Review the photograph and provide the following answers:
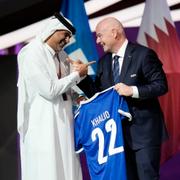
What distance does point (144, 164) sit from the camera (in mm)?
2691

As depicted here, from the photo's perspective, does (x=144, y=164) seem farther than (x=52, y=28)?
No

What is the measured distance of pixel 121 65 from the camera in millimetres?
2799

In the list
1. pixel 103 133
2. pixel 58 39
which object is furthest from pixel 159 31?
pixel 103 133

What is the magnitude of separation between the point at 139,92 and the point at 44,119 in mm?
551

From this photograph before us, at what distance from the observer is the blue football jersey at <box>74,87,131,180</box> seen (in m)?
2.73

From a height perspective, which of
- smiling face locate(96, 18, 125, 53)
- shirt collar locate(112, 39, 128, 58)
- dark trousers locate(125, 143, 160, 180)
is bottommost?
dark trousers locate(125, 143, 160, 180)

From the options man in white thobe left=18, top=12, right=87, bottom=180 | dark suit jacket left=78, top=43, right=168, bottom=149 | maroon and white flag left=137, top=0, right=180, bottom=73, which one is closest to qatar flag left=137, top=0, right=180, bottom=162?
maroon and white flag left=137, top=0, right=180, bottom=73

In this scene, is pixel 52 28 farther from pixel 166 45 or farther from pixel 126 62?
pixel 166 45

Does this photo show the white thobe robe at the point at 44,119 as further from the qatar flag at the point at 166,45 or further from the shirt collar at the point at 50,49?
the qatar flag at the point at 166,45

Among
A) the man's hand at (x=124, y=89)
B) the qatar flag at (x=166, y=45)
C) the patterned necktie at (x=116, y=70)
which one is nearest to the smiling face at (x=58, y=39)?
the patterned necktie at (x=116, y=70)

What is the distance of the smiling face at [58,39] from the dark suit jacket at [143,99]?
360 mm

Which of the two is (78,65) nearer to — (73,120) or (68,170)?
(73,120)

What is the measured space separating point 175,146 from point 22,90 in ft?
4.53

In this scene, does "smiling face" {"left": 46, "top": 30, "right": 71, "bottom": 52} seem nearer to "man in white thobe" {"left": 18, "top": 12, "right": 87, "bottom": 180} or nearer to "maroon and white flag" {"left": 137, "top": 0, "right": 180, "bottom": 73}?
"man in white thobe" {"left": 18, "top": 12, "right": 87, "bottom": 180}
